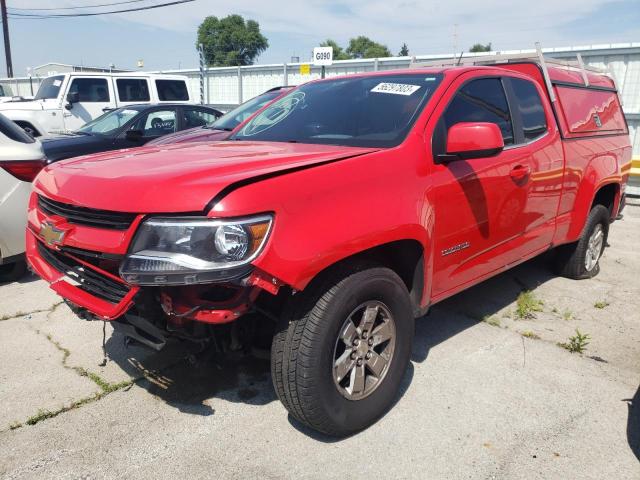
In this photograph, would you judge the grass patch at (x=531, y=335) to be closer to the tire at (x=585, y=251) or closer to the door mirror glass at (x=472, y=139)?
the tire at (x=585, y=251)

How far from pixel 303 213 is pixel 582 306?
3.33 meters

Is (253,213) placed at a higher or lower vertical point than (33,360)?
higher

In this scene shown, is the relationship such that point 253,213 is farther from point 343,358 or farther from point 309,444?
point 309,444

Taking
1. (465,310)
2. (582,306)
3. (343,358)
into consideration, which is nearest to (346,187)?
(343,358)

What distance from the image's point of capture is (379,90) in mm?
3359

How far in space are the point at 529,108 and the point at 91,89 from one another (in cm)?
1084

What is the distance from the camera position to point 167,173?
2.29 m

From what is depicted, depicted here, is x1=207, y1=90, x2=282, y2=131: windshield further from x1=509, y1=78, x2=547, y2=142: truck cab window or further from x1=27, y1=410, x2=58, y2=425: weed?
x1=27, y1=410, x2=58, y2=425: weed

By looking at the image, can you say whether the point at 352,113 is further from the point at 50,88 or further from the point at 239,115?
the point at 50,88

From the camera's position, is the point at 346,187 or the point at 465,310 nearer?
the point at 346,187

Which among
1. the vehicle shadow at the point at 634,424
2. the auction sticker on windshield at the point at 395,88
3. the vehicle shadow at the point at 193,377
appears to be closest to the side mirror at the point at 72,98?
the vehicle shadow at the point at 193,377

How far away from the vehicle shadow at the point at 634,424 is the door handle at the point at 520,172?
1.47 metres

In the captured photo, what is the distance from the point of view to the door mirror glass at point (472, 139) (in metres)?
2.78

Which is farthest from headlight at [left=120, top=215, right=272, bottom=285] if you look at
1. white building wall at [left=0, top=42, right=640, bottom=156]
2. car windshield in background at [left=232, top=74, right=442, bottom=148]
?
white building wall at [left=0, top=42, right=640, bottom=156]
